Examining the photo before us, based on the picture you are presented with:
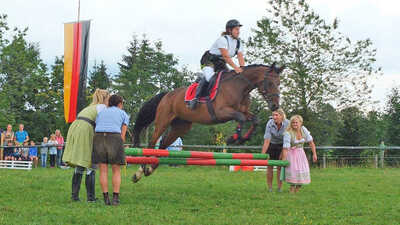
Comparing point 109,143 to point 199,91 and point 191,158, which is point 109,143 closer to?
point 191,158

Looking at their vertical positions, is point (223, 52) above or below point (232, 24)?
below

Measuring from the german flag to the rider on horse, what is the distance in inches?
112

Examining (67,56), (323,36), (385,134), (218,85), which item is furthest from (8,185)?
(385,134)

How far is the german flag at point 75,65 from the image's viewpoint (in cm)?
989

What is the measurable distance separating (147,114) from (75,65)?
1.91 metres

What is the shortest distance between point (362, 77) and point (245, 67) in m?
22.6

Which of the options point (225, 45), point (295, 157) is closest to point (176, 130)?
point (225, 45)

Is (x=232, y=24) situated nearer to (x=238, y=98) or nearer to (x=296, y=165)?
(x=238, y=98)

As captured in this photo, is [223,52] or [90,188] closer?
[90,188]

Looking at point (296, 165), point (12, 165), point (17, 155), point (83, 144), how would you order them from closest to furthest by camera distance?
1. point (83, 144)
2. point (296, 165)
3. point (12, 165)
4. point (17, 155)

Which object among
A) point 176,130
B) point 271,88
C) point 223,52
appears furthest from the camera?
point 176,130

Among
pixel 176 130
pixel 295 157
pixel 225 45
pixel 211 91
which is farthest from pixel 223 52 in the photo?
pixel 295 157

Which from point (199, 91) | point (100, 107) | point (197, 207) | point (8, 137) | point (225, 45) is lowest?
point (197, 207)

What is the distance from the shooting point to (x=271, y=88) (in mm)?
7844
